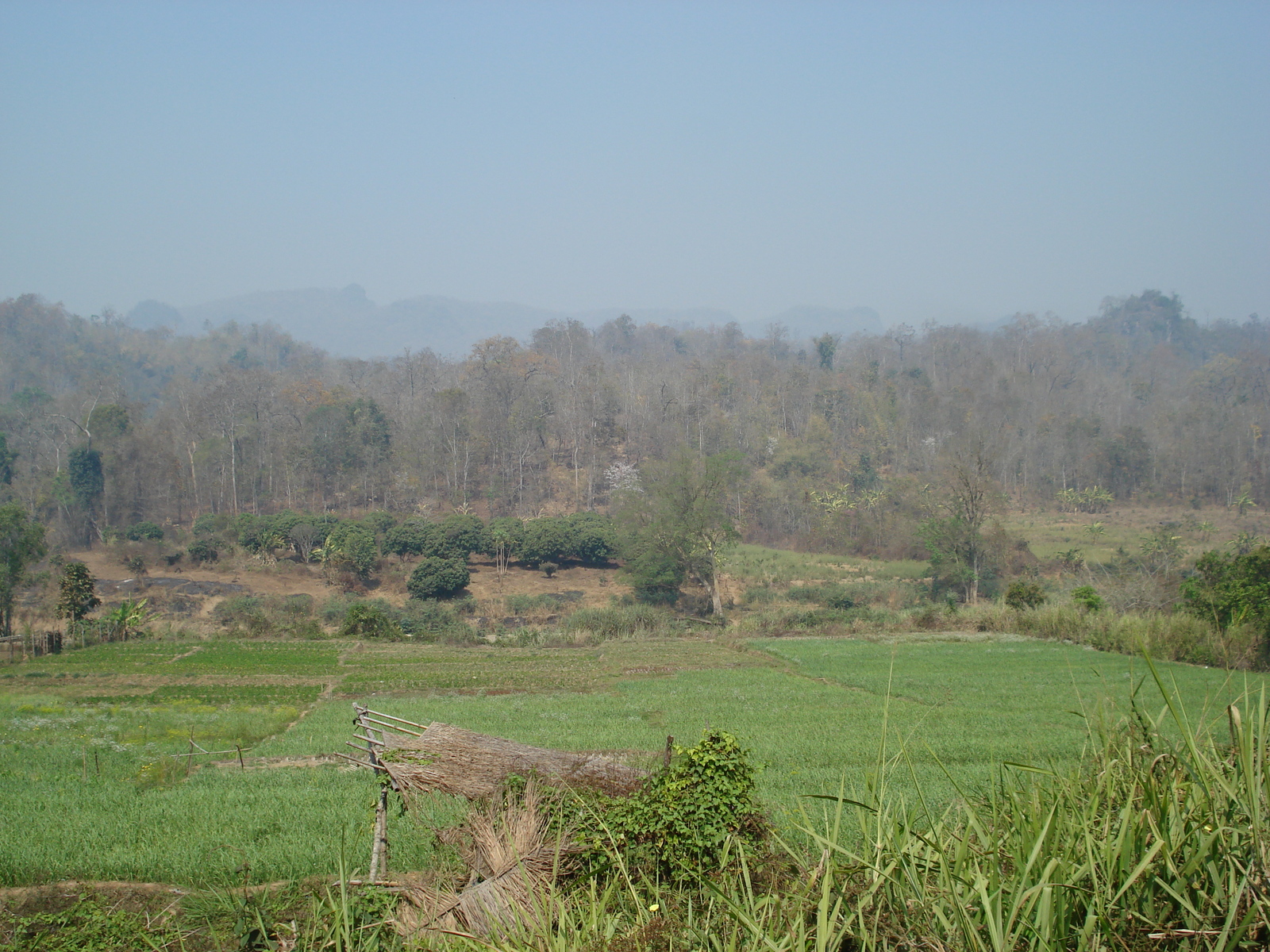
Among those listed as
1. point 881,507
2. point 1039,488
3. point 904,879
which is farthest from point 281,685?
point 1039,488

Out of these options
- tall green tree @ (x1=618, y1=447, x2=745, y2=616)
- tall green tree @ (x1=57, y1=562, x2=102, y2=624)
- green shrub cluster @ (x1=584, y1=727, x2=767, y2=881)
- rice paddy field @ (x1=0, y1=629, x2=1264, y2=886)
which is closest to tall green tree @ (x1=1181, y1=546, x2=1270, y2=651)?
rice paddy field @ (x1=0, y1=629, x2=1264, y2=886)

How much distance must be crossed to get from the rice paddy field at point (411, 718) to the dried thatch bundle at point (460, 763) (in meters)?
0.36

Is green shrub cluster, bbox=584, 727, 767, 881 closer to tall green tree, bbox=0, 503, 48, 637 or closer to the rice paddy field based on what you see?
the rice paddy field

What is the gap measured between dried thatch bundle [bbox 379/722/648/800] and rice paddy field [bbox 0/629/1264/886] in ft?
1.17

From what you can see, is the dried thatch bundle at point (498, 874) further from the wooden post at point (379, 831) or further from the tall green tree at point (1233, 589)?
the tall green tree at point (1233, 589)

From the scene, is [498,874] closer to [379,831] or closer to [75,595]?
[379,831]

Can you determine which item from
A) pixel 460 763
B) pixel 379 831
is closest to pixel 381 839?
pixel 379 831

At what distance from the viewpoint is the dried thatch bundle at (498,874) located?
437cm

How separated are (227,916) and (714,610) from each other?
1330 inches

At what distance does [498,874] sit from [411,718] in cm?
1146

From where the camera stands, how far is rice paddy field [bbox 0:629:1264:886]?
723 cm

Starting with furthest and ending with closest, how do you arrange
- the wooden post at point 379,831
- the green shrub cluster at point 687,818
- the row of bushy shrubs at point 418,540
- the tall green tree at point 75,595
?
the row of bushy shrubs at point 418,540 → the tall green tree at point 75,595 → the wooden post at point 379,831 → the green shrub cluster at point 687,818

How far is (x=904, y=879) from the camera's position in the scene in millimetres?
3439

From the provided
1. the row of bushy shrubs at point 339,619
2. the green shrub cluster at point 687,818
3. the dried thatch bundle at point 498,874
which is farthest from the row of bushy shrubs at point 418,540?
the dried thatch bundle at point 498,874
